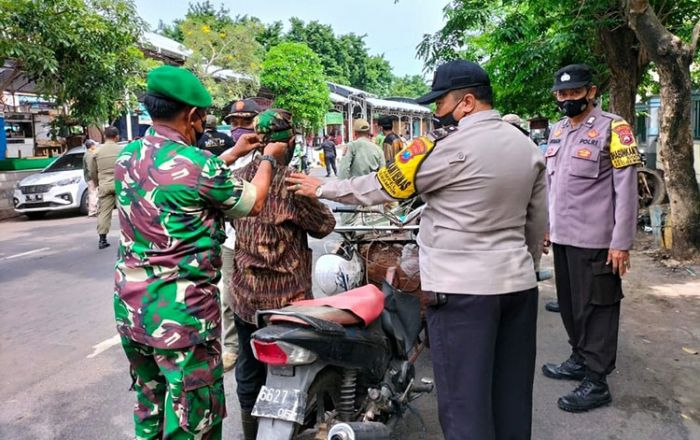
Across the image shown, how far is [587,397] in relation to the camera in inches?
133

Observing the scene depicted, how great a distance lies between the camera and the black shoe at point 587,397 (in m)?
3.35

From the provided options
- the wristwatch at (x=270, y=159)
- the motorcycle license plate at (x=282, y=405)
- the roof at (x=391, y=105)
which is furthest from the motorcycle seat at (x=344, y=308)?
the roof at (x=391, y=105)

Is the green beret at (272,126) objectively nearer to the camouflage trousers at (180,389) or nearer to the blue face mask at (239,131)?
the camouflage trousers at (180,389)

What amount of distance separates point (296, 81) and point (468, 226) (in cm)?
2432

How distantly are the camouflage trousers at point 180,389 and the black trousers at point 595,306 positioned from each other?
2.26 metres

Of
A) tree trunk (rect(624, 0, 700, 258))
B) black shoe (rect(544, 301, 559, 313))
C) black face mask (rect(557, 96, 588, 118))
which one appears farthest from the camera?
tree trunk (rect(624, 0, 700, 258))

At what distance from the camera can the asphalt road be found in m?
3.18

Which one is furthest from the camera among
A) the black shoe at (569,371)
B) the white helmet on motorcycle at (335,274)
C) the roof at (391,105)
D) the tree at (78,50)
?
the roof at (391,105)

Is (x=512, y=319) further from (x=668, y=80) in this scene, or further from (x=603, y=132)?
(x=668, y=80)

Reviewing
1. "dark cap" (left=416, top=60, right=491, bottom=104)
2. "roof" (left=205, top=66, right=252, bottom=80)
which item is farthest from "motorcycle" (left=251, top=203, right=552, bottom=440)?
"roof" (left=205, top=66, right=252, bottom=80)

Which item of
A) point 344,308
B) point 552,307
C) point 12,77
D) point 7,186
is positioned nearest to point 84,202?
point 7,186

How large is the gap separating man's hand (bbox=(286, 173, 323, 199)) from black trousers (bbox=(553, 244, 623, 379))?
1.86m

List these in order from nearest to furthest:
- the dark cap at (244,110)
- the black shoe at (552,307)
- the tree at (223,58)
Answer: the dark cap at (244,110), the black shoe at (552,307), the tree at (223,58)

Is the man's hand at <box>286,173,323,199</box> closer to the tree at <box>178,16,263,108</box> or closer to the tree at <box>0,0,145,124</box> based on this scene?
the tree at <box>0,0,145,124</box>
